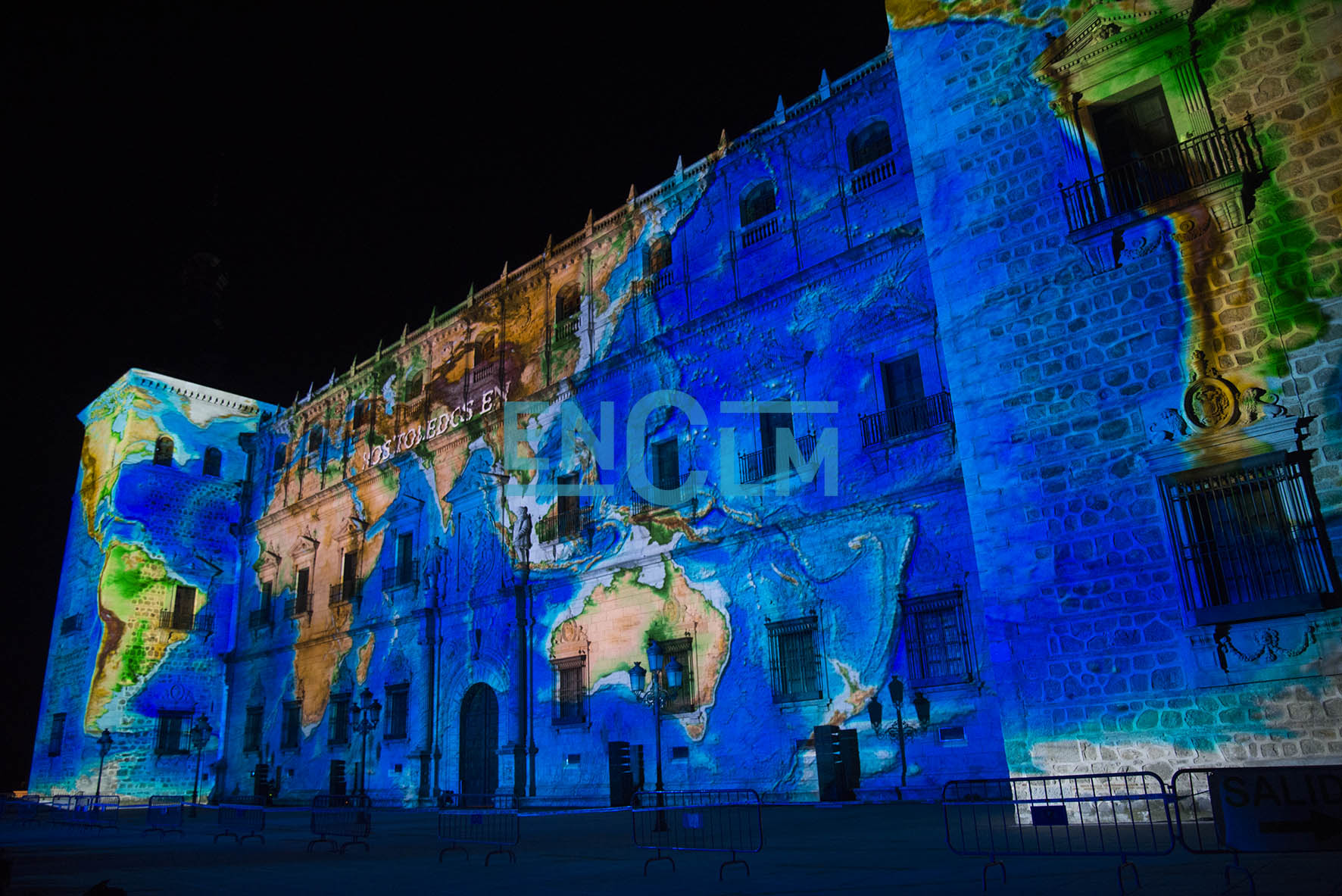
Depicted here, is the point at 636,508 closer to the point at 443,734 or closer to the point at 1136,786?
the point at 443,734

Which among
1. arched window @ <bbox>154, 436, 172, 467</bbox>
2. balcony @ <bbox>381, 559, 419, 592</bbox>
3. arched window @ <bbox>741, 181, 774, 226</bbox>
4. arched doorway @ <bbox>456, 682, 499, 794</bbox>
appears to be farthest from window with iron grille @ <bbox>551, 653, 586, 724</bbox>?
arched window @ <bbox>154, 436, 172, 467</bbox>

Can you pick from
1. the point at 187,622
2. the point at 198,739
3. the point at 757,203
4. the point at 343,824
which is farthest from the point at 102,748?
the point at 757,203

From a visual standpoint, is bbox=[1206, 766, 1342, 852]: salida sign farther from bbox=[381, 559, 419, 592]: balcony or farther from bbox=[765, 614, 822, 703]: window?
bbox=[381, 559, 419, 592]: balcony

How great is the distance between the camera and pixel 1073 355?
29.6 feet

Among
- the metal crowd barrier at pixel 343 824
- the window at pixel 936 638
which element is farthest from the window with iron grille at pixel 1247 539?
the metal crowd barrier at pixel 343 824

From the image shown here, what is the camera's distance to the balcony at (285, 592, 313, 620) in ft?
85.3

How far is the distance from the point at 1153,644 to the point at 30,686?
38648 mm

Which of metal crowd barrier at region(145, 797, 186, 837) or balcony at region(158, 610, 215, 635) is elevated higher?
balcony at region(158, 610, 215, 635)

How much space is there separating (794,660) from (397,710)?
38.7ft

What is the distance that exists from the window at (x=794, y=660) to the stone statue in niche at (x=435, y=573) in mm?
9670

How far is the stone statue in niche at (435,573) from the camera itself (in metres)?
21.7

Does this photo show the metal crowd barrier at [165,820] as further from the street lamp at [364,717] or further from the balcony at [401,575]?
the balcony at [401,575]

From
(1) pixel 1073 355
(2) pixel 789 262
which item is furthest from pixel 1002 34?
(2) pixel 789 262

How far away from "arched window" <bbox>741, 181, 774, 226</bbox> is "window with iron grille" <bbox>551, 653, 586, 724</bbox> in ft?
30.7
